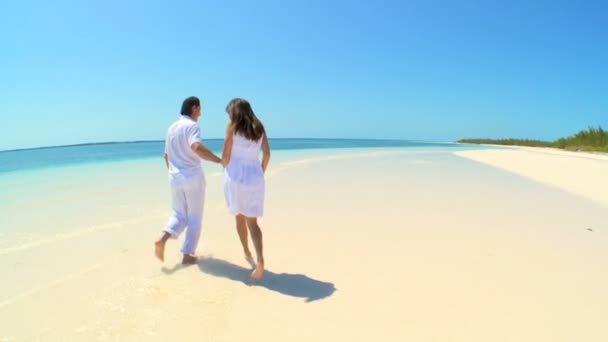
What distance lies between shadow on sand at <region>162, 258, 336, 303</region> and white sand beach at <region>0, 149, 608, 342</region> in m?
0.02

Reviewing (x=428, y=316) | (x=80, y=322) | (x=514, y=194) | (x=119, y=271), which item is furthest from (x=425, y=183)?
(x=80, y=322)

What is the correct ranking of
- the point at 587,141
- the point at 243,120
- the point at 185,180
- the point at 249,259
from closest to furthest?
the point at 243,120 → the point at 185,180 → the point at 249,259 → the point at 587,141

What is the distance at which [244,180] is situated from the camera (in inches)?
120

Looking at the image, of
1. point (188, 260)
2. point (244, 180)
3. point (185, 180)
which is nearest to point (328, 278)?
point (244, 180)

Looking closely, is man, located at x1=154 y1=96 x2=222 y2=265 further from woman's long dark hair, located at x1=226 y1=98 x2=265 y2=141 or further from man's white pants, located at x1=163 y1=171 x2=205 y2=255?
woman's long dark hair, located at x1=226 y1=98 x2=265 y2=141

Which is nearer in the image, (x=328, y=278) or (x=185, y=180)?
(x=328, y=278)

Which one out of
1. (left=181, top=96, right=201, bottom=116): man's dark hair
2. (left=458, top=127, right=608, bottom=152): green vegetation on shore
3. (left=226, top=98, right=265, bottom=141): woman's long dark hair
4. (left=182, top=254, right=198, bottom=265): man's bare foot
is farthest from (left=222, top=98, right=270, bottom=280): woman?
(left=458, top=127, right=608, bottom=152): green vegetation on shore

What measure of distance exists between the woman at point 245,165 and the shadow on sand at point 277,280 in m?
0.13

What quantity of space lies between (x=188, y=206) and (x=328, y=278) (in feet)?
5.44

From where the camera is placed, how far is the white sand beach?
7.24ft

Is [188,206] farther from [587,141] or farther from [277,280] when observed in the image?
[587,141]

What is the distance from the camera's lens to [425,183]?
8906 mm

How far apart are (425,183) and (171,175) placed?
7.22 m

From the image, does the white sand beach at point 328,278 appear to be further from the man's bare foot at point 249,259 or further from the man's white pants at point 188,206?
the man's white pants at point 188,206
